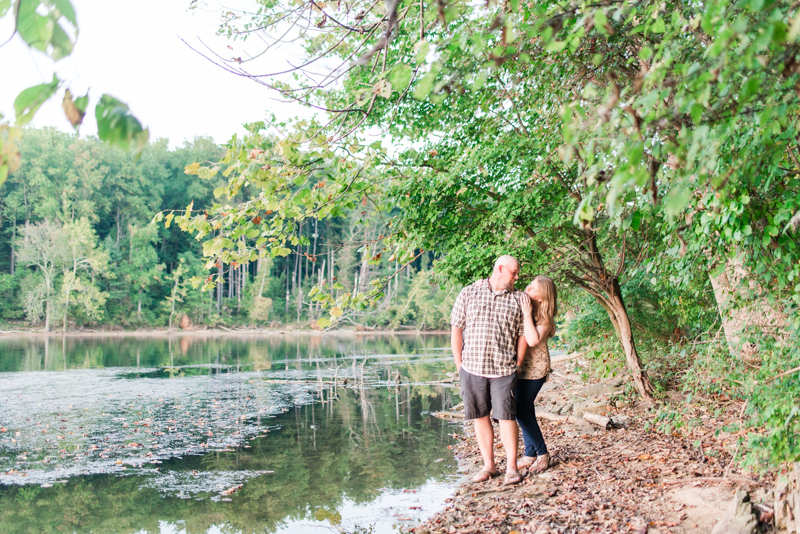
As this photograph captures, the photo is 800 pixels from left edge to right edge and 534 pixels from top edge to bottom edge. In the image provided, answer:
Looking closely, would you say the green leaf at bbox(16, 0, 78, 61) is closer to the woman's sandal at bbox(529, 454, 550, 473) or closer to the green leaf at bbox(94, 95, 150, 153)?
the green leaf at bbox(94, 95, 150, 153)

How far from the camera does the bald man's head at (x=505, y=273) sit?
178 inches

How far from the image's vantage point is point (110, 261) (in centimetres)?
4800

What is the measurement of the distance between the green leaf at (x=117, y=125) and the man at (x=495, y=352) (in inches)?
137

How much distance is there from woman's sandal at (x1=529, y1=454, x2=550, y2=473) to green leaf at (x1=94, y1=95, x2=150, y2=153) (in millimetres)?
4291

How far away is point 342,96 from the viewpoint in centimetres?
820

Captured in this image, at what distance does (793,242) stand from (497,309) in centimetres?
204

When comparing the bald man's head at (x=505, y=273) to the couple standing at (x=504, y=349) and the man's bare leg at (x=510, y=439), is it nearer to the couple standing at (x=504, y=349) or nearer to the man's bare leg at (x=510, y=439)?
the couple standing at (x=504, y=349)

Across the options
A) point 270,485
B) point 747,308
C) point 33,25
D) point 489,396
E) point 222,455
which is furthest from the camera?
point 222,455

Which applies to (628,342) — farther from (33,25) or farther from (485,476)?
(33,25)

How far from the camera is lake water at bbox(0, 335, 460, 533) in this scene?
4836mm

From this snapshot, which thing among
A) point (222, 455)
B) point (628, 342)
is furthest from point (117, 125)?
point (628, 342)

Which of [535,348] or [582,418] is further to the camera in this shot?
[582,418]

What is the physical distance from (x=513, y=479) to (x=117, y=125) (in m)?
4.10

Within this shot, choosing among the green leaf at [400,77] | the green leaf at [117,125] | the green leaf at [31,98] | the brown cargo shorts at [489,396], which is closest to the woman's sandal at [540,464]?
the brown cargo shorts at [489,396]
